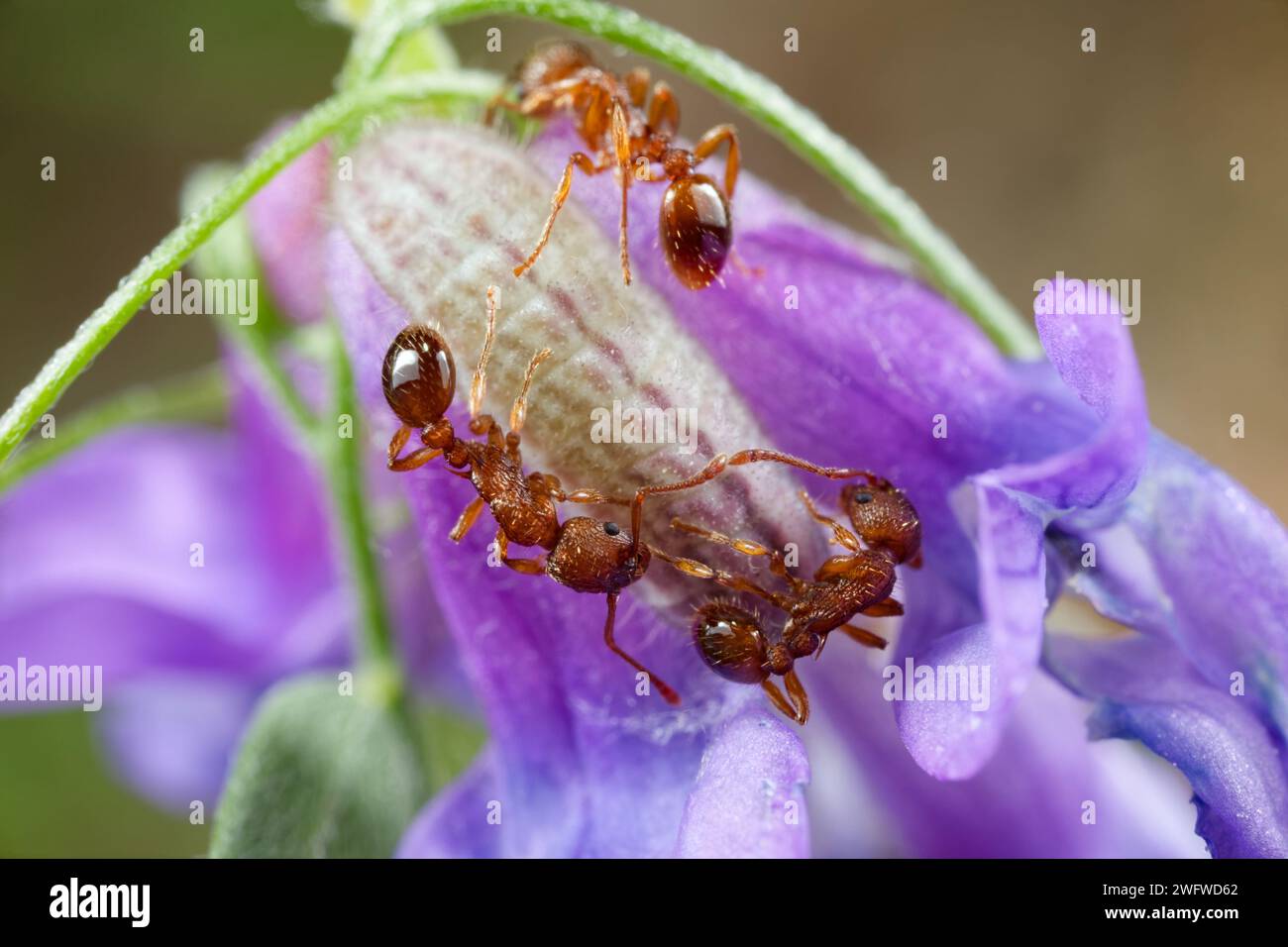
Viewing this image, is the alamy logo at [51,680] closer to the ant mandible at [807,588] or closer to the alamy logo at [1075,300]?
the ant mandible at [807,588]

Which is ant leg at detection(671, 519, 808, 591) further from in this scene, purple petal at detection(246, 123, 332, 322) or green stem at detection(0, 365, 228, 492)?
purple petal at detection(246, 123, 332, 322)

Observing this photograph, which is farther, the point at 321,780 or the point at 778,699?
the point at 321,780

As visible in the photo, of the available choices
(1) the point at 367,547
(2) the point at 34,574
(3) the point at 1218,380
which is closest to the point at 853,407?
(1) the point at 367,547

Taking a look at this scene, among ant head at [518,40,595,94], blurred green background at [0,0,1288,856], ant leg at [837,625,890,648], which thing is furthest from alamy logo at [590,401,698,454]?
blurred green background at [0,0,1288,856]

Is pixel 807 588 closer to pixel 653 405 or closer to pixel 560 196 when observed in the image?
pixel 653 405

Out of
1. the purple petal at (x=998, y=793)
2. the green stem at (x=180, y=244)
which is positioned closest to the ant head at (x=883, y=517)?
the purple petal at (x=998, y=793)

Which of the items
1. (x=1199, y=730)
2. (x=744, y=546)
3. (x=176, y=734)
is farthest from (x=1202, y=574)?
(x=176, y=734)

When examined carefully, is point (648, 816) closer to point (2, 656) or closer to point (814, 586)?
point (814, 586)
